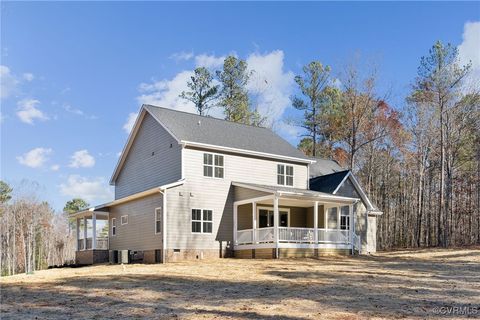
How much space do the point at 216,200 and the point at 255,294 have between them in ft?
39.7

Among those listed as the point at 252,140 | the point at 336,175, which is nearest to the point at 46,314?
the point at 252,140

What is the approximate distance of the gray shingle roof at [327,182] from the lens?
86.2ft

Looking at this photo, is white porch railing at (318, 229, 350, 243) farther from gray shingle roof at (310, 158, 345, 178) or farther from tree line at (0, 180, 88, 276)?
tree line at (0, 180, 88, 276)

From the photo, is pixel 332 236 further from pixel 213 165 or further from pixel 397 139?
pixel 397 139

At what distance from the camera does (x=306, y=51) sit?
39.6 metres

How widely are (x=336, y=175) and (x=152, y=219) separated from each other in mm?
10793

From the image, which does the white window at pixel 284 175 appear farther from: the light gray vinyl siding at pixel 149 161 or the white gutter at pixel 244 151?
the light gray vinyl siding at pixel 149 161

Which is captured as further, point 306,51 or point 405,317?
point 306,51

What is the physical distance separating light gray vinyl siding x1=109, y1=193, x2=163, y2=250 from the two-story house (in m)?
0.05

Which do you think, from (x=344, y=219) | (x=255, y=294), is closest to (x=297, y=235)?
(x=344, y=219)

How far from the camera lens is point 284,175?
25594mm

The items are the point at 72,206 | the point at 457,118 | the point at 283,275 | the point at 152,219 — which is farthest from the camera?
the point at 72,206

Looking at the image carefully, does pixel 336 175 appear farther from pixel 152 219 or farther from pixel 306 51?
pixel 306 51

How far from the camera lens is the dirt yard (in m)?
8.87
